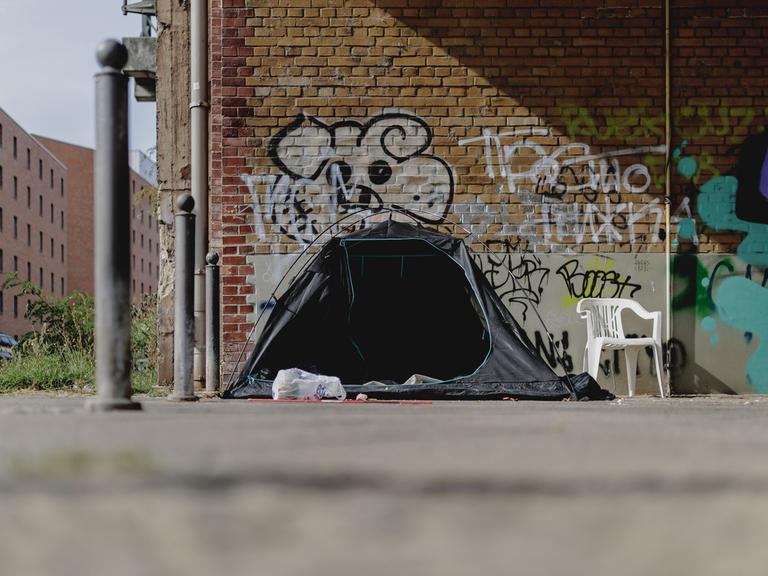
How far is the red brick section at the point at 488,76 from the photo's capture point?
8242 mm

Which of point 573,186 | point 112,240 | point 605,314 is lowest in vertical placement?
point 605,314

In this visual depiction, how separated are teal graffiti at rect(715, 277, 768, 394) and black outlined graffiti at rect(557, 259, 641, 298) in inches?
32.0

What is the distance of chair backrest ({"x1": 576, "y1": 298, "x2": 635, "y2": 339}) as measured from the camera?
315 inches

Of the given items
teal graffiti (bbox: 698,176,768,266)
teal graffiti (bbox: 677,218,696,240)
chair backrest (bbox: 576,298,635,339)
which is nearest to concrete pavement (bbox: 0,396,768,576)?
chair backrest (bbox: 576,298,635,339)

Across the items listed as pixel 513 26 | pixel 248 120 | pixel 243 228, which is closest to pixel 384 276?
pixel 243 228

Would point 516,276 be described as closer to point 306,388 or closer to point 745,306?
point 745,306

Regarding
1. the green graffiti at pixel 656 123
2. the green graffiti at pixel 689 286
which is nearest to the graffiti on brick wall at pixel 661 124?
the green graffiti at pixel 656 123

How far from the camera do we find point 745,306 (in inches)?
326

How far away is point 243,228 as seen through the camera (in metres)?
8.16

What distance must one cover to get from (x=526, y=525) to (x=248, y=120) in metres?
7.39

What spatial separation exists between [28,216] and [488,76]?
159ft

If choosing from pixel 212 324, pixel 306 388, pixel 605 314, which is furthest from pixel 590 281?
pixel 212 324

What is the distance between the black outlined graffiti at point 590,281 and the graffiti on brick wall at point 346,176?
121 cm

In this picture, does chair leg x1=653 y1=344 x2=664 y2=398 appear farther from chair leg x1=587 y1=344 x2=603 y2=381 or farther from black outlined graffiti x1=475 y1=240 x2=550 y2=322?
black outlined graffiti x1=475 y1=240 x2=550 y2=322
